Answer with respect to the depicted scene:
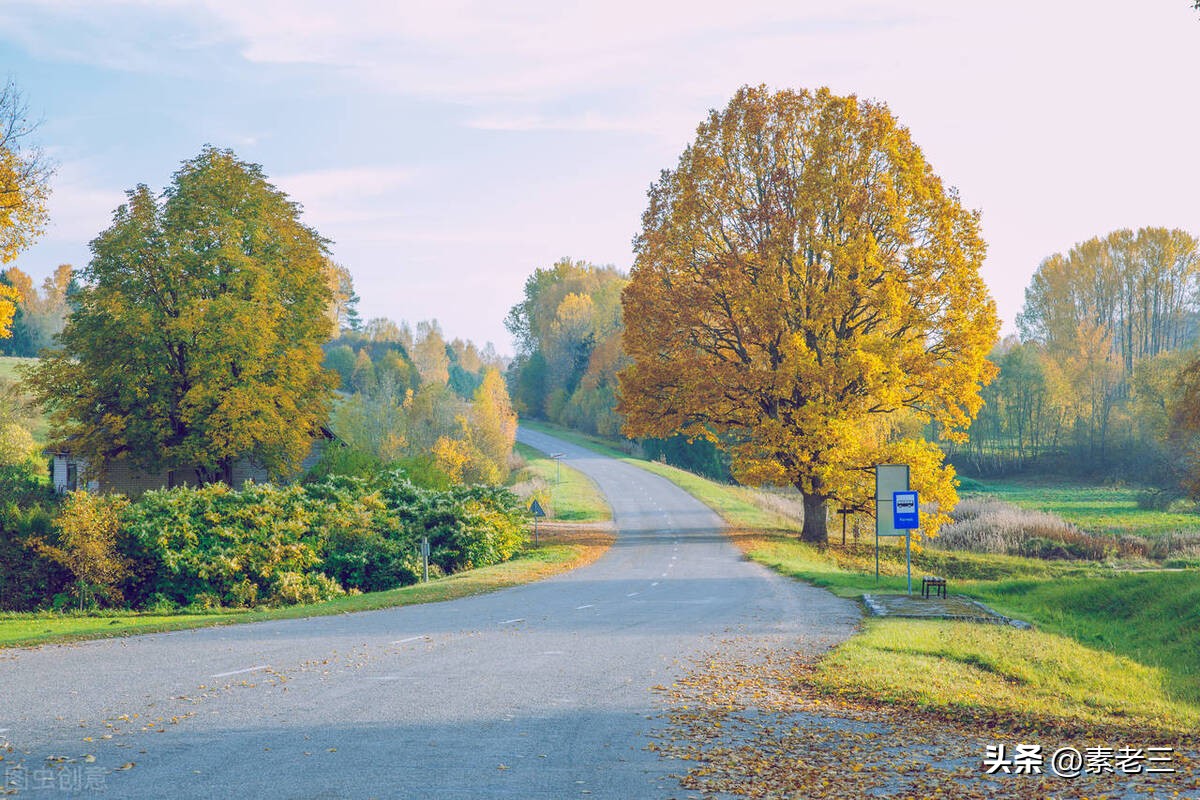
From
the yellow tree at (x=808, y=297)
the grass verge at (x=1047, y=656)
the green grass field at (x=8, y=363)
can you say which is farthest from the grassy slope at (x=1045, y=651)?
the green grass field at (x=8, y=363)

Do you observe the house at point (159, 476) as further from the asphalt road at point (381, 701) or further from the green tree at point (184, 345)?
the asphalt road at point (381, 701)

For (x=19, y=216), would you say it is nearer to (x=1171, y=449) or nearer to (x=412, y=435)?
(x=412, y=435)

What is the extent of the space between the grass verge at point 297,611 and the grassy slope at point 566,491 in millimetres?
12471

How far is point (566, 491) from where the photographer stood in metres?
55.1

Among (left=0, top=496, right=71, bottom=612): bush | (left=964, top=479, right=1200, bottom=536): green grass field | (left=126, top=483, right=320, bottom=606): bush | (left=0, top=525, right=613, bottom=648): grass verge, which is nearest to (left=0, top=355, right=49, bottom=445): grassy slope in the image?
(left=0, top=496, right=71, bottom=612): bush

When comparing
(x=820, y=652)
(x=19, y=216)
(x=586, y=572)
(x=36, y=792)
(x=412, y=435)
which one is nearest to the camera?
(x=36, y=792)

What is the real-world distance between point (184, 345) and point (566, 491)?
1032 inches

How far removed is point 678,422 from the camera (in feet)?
111

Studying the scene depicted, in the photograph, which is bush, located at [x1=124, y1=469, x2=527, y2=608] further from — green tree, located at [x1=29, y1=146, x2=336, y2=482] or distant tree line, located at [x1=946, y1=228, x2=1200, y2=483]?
distant tree line, located at [x1=946, y1=228, x2=1200, y2=483]

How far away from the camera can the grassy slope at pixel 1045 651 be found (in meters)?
11.1

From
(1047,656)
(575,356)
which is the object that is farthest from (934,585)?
(575,356)

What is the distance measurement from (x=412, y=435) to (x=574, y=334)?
52276 mm

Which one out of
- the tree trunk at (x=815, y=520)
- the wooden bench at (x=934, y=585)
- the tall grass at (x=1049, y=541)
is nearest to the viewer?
the wooden bench at (x=934, y=585)

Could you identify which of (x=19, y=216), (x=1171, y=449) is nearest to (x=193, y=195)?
(x=19, y=216)
